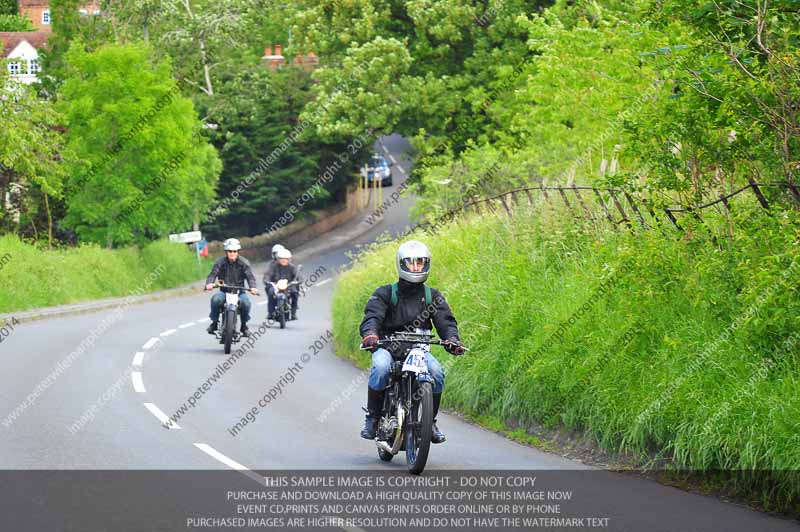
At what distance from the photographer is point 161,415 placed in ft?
47.9

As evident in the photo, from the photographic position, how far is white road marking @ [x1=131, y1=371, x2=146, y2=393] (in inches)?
677

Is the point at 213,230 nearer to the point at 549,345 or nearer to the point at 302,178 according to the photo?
the point at 302,178

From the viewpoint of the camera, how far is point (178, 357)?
72.2ft

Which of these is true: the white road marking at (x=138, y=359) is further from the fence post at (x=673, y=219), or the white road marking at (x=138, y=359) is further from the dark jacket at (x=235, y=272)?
the fence post at (x=673, y=219)

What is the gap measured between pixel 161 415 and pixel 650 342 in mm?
5608

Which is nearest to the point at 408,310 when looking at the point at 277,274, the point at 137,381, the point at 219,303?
the point at 137,381

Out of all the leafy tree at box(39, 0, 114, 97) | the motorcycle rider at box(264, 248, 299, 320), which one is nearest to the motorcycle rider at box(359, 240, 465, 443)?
the motorcycle rider at box(264, 248, 299, 320)

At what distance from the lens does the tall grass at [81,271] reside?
34688mm

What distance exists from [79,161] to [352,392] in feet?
82.1

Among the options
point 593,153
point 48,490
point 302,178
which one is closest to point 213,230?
→ point 302,178

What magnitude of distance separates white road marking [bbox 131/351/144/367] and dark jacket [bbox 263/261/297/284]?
6782 millimetres

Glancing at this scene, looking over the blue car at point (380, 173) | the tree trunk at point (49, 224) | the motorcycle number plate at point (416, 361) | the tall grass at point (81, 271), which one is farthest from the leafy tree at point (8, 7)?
the motorcycle number plate at point (416, 361)

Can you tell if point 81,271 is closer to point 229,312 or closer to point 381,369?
point 229,312

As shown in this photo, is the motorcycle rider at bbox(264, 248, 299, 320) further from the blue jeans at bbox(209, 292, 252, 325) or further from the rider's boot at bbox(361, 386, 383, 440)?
the rider's boot at bbox(361, 386, 383, 440)
